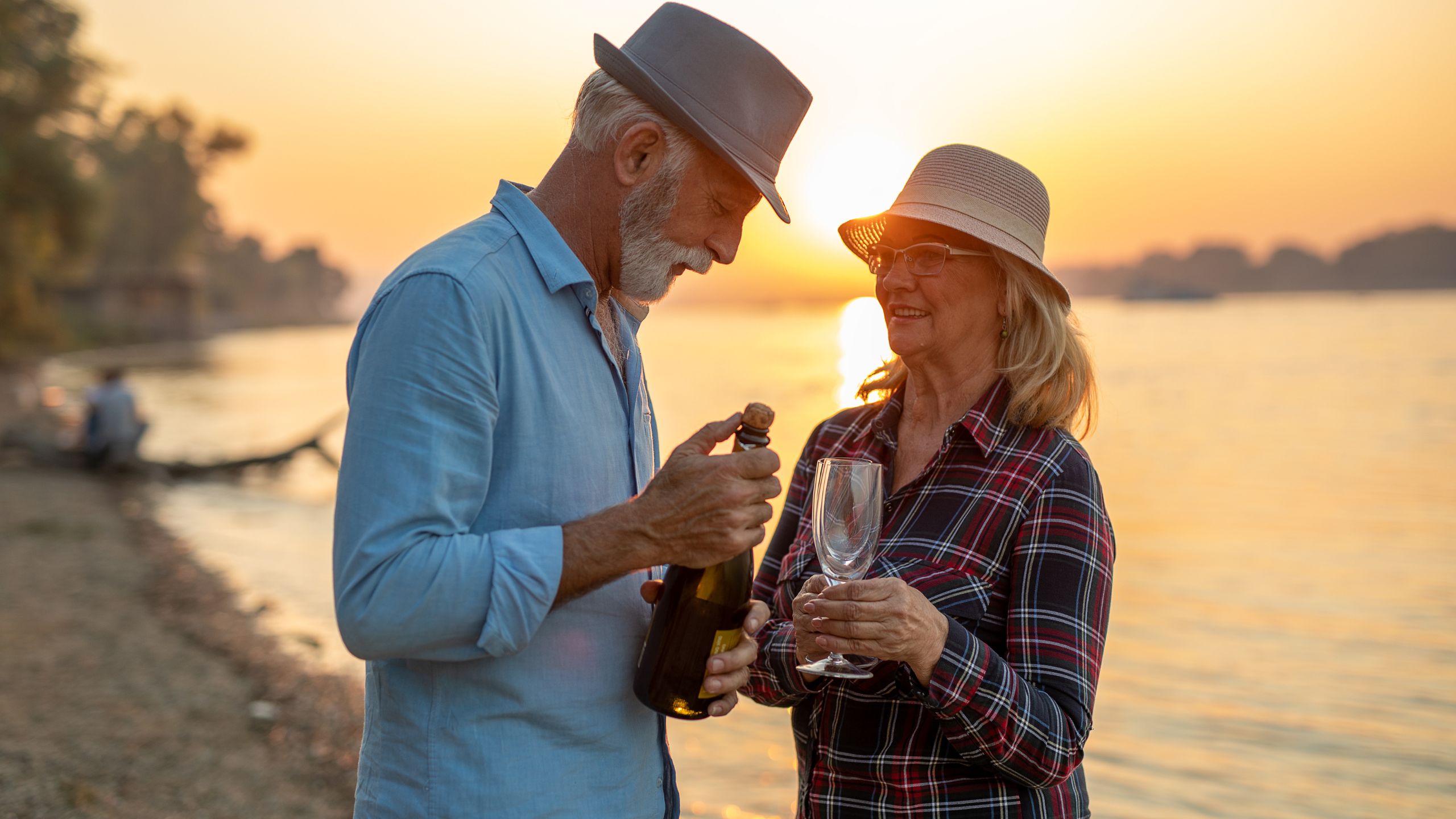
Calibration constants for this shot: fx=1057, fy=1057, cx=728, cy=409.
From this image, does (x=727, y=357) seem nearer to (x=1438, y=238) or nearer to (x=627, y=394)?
(x=627, y=394)

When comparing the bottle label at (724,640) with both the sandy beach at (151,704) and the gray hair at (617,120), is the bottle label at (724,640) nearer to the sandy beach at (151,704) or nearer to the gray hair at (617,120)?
the gray hair at (617,120)

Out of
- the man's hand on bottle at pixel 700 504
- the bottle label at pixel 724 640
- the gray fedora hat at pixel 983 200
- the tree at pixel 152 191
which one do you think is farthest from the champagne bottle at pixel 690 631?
the tree at pixel 152 191

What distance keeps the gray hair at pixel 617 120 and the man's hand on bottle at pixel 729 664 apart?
83 centimetres

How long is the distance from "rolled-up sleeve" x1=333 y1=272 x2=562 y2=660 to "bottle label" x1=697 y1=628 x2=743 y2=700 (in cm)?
56

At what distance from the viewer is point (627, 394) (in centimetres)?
209

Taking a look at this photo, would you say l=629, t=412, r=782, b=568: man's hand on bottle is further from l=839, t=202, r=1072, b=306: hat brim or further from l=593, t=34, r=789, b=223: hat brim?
l=839, t=202, r=1072, b=306: hat brim

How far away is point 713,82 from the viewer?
1976 mm

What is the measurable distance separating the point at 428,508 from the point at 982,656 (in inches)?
48.9

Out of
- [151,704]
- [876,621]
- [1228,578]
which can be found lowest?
[151,704]

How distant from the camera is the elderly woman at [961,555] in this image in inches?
88.3

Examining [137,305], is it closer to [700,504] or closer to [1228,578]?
[1228,578]

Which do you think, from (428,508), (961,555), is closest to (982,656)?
(961,555)

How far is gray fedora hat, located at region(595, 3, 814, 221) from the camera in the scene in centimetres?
193

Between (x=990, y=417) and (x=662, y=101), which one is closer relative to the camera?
(x=662, y=101)
